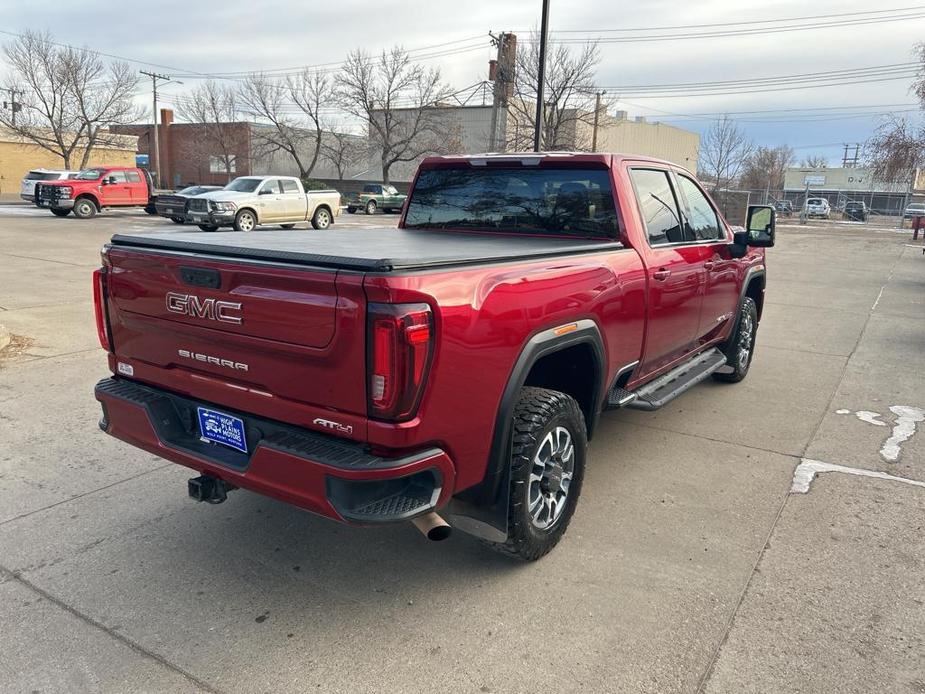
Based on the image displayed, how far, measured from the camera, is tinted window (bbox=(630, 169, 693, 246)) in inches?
173

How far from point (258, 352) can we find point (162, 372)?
2.37 feet

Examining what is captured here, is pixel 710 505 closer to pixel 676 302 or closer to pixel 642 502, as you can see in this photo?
pixel 642 502

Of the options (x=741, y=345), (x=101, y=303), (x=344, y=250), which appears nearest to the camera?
(x=344, y=250)

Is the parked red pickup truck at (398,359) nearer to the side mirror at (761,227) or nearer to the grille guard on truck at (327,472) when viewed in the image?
the grille guard on truck at (327,472)

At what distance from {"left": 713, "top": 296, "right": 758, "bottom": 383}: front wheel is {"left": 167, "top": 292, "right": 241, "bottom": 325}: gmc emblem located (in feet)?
15.1

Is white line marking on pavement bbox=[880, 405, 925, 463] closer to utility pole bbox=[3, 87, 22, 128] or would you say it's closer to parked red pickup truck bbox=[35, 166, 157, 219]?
parked red pickup truck bbox=[35, 166, 157, 219]

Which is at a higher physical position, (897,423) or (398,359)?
(398,359)

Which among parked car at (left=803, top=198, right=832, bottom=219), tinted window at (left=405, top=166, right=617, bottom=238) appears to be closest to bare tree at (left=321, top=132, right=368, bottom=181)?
parked car at (left=803, top=198, right=832, bottom=219)

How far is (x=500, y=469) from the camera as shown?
295cm

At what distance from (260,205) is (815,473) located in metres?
19.8

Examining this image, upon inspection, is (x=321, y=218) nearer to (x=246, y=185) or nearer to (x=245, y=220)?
(x=246, y=185)

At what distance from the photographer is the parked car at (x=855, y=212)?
46.6 metres

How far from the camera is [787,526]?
3773 millimetres

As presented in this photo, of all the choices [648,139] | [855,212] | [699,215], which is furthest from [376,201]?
[648,139]
